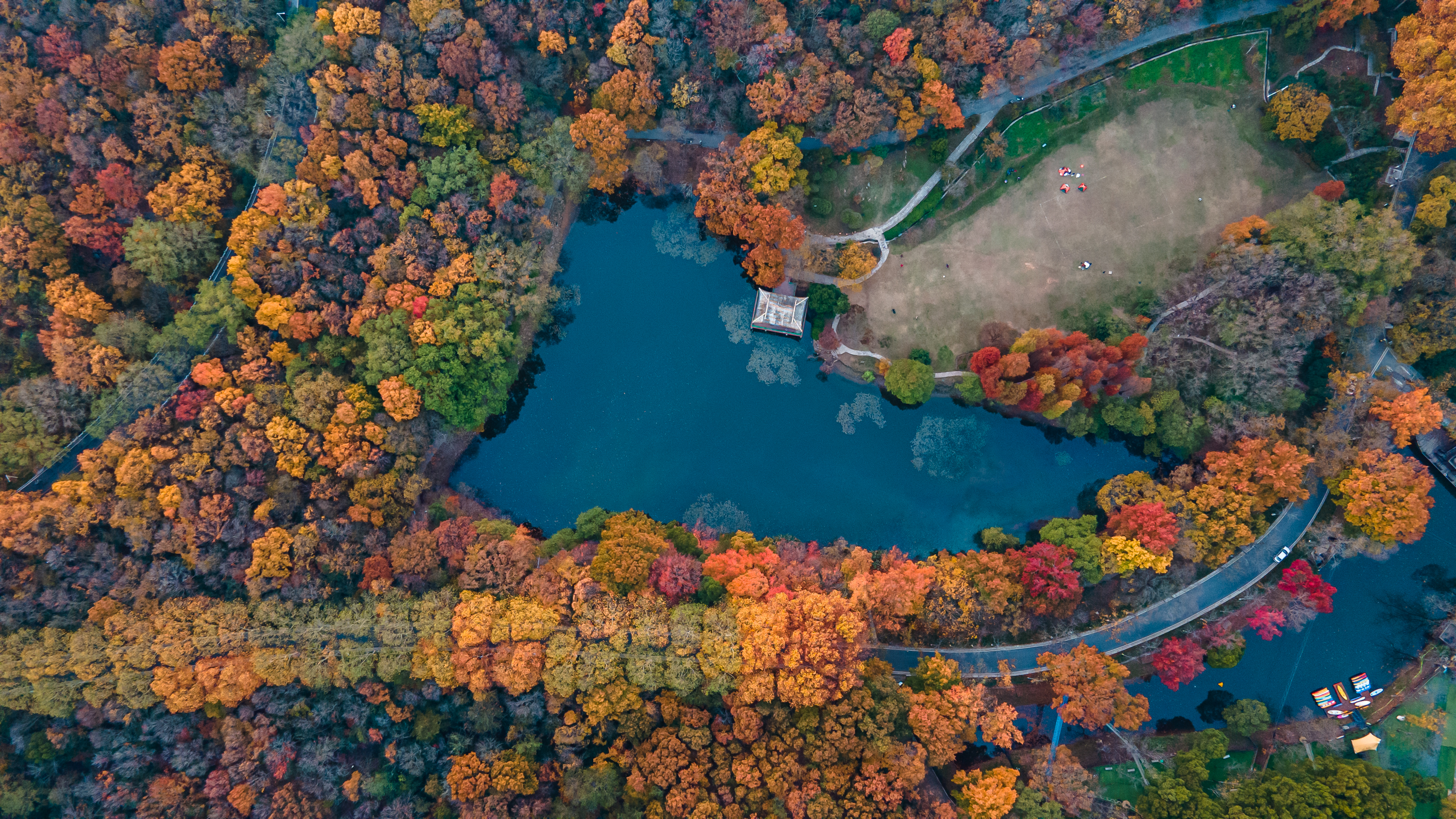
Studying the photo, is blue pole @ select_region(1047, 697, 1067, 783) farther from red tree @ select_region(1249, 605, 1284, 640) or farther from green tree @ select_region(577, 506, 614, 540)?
green tree @ select_region(577, 506, 614, 540)

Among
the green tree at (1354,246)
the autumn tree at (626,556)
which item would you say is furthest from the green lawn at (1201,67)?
the autumn tree at (626,556)

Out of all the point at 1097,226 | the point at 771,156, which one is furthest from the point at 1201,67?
the point at 771,156

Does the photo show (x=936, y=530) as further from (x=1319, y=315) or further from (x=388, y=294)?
(x=388, y=294)

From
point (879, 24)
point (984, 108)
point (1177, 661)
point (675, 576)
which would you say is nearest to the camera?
point (675, 576)

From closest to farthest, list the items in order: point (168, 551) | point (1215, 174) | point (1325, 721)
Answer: point (168, 551) → point (1325, 721) → point (1215, 174)

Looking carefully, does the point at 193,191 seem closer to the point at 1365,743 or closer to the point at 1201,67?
the point at 1201,67

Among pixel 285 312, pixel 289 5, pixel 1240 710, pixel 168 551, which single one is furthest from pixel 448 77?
pixel 1240 710

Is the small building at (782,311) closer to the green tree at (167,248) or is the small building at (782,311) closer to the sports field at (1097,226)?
the sports field at (1097,226)

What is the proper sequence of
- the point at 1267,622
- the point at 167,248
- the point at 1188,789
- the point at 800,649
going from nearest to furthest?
the point at 800,649, the point at 1188,789, the point at 1267,622, the point at 167,248
